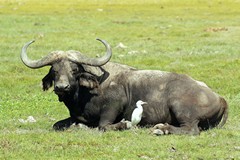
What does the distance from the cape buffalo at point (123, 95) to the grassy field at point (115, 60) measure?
433 mm

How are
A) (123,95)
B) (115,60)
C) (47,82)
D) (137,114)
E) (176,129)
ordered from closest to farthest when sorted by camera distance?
(176,129) → (137,114) → (123,95) → (47,82) → (115,60)

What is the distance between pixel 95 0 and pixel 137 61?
178 feet

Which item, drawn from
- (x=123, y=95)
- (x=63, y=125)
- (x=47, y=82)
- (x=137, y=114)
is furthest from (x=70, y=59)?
(x=137, y=114)

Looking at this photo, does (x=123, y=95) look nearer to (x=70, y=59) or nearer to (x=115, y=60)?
(x=70, y=59)

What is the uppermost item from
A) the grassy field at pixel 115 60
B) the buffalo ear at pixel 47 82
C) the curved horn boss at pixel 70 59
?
the curved horn boss at pixel 70 59

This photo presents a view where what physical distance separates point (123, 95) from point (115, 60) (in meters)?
11.8

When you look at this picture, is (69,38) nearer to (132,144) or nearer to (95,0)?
(132,144)

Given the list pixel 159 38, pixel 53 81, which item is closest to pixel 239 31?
pixel 159 38

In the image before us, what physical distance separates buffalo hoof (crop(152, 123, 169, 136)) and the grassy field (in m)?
0.20

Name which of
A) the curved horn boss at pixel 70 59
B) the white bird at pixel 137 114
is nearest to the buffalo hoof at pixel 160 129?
the white bird at pixel 137 114

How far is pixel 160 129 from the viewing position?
466 inches

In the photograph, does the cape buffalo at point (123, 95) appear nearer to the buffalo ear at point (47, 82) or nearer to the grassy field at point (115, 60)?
the buffalo ear at point (47, 82)

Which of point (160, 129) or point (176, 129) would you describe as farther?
point (176, 129)

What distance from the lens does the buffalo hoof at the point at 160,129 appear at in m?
11.7
